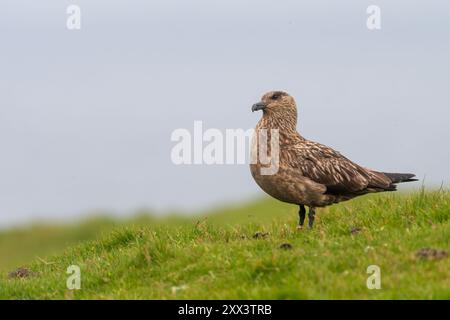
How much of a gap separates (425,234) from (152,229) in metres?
4.96

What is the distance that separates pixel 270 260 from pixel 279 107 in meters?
4.80

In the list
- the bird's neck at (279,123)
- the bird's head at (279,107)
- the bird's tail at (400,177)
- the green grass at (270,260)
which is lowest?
the green grass at (270,260)

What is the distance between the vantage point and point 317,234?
39.7 ft

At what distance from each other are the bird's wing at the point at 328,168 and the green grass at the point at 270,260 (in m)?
0.38

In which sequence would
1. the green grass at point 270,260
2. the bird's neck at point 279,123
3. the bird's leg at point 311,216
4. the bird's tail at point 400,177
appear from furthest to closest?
the bird's tail at point 400,177
the bird's neck at point 279,123
the bird's leg at point 311,216
the green grass at point 270,260

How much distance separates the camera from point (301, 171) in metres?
13.8

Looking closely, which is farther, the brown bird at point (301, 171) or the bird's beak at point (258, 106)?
the bird's beak at point (258, 106)

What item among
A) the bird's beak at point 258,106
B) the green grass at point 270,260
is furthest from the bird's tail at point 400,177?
the bird's beak at point 258,106

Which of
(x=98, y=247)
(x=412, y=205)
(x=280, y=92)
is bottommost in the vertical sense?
(x=98, y=247)

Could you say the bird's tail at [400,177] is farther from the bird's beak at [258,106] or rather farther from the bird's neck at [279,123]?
the bird's beak at [258,106]

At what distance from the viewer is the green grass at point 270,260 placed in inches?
388

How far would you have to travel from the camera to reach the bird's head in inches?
576
